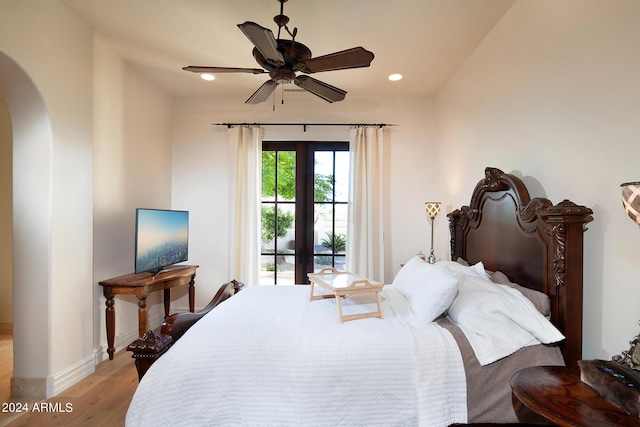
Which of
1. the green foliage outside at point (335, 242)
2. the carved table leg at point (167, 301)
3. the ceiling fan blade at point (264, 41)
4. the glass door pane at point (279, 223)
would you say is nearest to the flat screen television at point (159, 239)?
the carved table leg at point (167, 301)

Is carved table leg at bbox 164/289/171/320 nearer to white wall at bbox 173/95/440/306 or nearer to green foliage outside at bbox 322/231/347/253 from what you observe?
white wall at bbox 173/95/440/306

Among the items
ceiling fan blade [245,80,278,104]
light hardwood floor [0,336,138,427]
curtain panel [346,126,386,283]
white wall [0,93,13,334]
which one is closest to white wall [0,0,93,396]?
Result: light hardwood floor [0,336,138,427]

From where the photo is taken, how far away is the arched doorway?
2238 millimetres

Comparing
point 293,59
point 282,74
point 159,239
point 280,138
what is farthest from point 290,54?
point 159,239

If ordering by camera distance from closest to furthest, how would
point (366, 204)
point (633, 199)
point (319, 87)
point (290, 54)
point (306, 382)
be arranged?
point (633, 199) → point (306, 382) → point (290, 54) → point (319, 87) → point (366, 204)

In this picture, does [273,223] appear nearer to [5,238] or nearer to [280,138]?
[280,138]

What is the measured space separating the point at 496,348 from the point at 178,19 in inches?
123

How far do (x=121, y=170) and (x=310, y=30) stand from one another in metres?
2.32

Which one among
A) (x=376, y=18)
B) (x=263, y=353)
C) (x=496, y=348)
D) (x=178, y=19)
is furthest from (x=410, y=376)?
(x=178, y=19)

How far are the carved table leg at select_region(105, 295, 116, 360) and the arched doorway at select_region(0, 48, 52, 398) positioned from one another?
53 cm

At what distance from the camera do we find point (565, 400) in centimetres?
109

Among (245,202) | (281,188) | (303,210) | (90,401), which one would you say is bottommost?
(90,401)

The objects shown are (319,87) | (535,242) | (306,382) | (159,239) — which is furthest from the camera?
(159,239)

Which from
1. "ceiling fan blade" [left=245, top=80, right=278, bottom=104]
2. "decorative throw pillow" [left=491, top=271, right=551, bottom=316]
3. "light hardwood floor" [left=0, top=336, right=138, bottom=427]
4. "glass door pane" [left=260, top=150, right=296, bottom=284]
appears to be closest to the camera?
"decorative throw pillow" [left=491, top=271, right=551, bottom=316]
